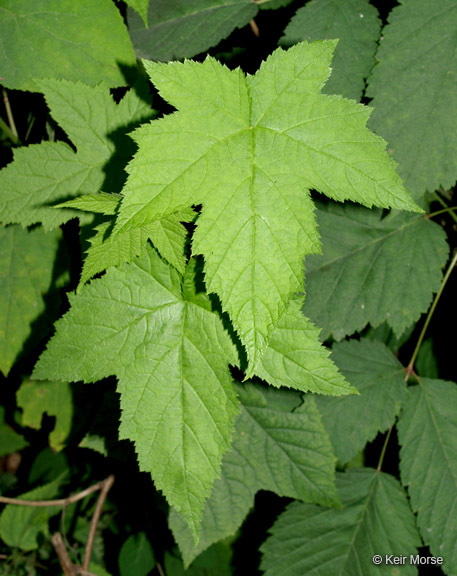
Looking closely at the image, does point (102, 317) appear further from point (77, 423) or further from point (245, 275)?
point (77, 423)

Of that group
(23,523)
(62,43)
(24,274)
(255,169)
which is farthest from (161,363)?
(23,523)

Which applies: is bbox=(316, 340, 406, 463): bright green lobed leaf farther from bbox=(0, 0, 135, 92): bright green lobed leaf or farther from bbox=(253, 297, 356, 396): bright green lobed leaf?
bbox=(0, 0, 135, 92): bright green lobed leaf

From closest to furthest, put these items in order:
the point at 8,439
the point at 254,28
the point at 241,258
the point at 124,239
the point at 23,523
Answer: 1. the point at 241,258
2. the point at 124,239
3. the point at 254,28
4. the point at 23,523
5. the point at 8,439

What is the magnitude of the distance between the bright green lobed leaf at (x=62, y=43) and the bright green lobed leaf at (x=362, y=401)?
4.39ft

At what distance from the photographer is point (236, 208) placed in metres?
1.00

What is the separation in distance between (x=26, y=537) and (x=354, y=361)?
6.64 feet

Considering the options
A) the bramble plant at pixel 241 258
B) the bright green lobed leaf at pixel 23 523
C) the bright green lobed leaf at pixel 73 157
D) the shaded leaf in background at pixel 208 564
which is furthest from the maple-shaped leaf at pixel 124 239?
the bright green lobed leaf at pixel 23 523

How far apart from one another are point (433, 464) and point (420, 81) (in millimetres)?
1362

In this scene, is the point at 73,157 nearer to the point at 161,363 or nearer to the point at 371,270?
the point at 161,363

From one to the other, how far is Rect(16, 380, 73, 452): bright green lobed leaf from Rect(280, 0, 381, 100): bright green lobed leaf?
171cm

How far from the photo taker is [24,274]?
1.76 metres

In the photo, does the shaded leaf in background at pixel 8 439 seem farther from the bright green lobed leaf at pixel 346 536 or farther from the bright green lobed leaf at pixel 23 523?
the bright green lobed leaf at pixel 346 536

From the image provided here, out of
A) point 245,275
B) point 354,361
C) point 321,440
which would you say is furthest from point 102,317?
point 354,361

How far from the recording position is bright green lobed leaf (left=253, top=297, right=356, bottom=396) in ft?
3.89
